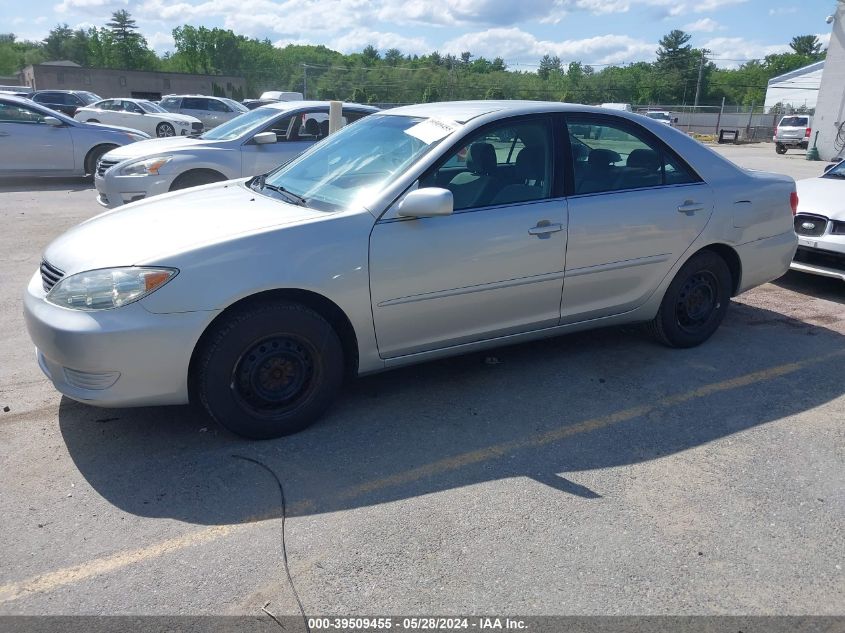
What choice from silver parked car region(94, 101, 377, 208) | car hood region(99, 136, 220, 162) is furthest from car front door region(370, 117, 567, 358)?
car hood region(99, 136, 220, 162)

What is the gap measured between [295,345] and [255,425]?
0.46 meters

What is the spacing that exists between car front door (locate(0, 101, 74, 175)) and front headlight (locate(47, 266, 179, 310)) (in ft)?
36.4

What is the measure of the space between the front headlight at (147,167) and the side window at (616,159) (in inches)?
221

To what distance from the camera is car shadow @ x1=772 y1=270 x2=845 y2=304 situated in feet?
22.6

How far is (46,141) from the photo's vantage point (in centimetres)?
1270

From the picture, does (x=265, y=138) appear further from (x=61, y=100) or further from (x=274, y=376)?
(x=61, y=100)

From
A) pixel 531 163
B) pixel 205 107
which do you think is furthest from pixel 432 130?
pixel 205 107

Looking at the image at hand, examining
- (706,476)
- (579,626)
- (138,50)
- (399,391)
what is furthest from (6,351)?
(138,50)

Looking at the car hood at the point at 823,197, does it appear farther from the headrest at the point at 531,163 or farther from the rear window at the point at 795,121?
the rear window at the point at 795,121

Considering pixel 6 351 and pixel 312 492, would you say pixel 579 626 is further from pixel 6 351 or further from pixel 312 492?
pixel 6 351

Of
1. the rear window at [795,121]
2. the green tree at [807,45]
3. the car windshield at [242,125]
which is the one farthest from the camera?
the green tree at [807,45]

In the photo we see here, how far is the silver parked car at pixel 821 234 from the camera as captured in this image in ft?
21.4

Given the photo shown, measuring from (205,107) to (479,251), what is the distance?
2688 cm

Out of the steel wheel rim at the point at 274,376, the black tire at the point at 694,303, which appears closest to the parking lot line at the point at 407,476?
the black tire at the point at 694,303
